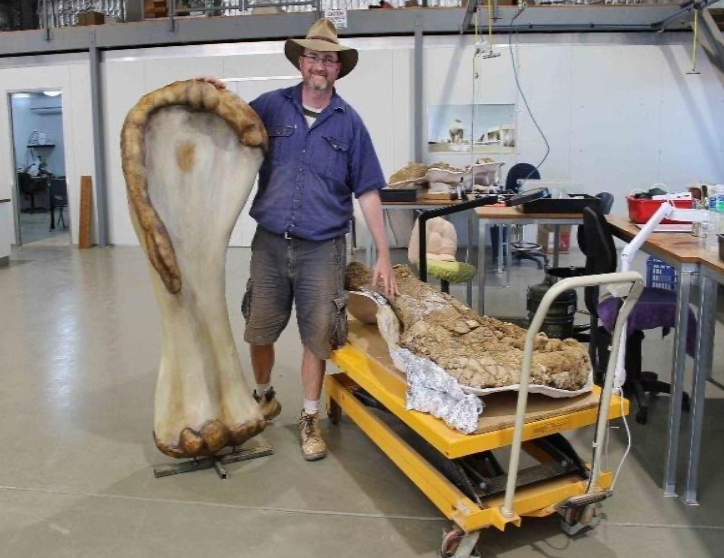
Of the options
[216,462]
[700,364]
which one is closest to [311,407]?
[216,462]

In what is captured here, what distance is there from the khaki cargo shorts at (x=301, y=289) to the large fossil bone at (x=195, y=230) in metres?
0.22

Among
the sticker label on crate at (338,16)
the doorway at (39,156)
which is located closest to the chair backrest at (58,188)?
the doorway at (39,156)

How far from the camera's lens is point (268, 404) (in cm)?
327

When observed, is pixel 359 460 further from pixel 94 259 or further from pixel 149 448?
pixel 94 259

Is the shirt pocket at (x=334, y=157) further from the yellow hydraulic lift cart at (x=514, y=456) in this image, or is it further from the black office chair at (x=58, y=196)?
the black office chair at (x=58, y=196)

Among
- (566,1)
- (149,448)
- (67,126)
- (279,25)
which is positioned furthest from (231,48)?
(149,448)

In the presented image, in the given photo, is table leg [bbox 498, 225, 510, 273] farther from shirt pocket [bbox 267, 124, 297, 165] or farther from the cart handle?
the cart handle

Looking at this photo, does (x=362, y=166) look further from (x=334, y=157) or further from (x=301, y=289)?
(x=301, y=289)

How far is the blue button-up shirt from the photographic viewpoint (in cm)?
283

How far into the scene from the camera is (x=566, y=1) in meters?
8.64

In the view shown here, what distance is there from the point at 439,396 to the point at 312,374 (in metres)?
0.90

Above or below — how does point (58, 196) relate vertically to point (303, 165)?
below

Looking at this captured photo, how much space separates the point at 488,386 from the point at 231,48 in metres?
7.85

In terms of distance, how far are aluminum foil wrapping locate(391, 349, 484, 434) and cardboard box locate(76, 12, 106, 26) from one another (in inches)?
343
